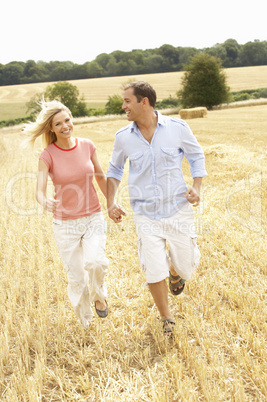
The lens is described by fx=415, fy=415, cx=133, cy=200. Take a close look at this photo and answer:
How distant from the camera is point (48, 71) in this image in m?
78.8

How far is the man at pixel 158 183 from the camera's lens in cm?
327

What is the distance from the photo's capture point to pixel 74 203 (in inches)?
136

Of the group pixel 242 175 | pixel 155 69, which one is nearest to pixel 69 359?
pixel 242 175

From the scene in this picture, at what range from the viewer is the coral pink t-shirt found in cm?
338

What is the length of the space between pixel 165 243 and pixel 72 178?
3.04ft

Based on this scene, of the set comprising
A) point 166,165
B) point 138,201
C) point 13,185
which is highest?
point 166,165

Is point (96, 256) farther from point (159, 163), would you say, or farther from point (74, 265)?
point (159, 163)

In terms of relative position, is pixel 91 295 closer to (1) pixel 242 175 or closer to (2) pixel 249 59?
(1) pixel 242 175

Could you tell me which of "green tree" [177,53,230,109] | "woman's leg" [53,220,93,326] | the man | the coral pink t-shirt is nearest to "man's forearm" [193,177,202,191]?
the man

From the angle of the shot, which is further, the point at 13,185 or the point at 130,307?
the point at 13,185

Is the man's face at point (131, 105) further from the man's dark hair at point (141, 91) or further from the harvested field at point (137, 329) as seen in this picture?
the harvested field at point (137, 329)

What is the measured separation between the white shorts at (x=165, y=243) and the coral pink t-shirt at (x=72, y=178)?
1.54 feet

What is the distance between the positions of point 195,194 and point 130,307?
4.18 feet

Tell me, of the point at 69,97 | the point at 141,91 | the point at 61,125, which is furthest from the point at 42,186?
the point at 69,97
